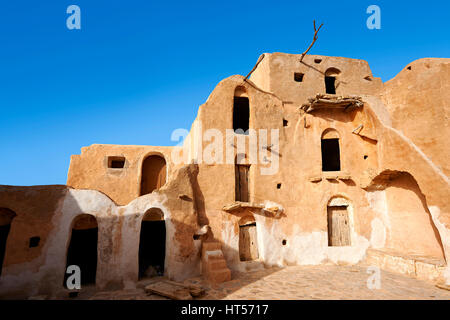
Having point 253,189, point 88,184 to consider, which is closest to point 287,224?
point 253,189

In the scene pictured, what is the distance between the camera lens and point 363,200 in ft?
40.9

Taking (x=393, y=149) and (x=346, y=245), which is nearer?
(x=393, y=149)

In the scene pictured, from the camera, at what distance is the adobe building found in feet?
28.5

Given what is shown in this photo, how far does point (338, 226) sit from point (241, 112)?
8237 mm

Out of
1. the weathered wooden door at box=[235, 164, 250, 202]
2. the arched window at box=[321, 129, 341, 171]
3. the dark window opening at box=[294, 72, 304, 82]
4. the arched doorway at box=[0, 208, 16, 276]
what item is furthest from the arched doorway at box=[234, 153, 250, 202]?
the arched doorway at box=[0, 208, 16, 276]

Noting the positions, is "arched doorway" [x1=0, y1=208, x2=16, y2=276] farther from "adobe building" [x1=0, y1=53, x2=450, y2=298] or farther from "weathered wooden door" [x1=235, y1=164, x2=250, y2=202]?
"weathered wooden door" [x1=235, y1=164, x2=250, y2=202]

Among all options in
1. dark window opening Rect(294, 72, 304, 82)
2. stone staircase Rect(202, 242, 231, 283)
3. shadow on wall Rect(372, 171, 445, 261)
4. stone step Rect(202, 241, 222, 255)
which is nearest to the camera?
stone staircase Rect(202, 242, 231, 283)

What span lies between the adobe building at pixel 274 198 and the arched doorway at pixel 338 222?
2.1 inches

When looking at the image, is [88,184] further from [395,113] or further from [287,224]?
[395,113]

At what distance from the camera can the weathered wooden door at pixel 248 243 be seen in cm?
1138

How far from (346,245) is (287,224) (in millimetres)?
3128

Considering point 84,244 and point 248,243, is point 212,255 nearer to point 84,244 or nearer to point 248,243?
point 248,243

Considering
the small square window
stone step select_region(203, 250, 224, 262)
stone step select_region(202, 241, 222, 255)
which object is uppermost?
the small square window

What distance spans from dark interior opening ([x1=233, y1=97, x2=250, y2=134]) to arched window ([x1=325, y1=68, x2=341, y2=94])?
17.1ft
